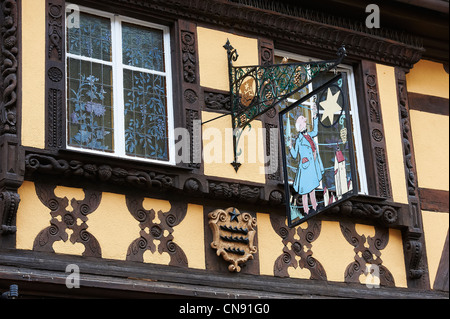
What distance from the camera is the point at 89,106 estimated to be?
31.9 feet

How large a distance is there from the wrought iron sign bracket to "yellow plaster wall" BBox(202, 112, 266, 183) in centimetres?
6

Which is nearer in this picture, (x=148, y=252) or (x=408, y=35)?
(x=148, y=252)

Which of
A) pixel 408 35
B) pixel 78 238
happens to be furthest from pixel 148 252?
pixel 408 35

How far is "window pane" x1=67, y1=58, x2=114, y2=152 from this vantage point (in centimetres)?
958

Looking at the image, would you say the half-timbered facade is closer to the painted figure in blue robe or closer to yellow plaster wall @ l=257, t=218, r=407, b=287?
yellow plaster wall @ l=257, t=218, r=407, b=287

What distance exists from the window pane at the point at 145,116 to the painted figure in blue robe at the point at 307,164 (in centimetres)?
124

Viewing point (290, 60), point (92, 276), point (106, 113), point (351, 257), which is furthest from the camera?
point (290, 60)

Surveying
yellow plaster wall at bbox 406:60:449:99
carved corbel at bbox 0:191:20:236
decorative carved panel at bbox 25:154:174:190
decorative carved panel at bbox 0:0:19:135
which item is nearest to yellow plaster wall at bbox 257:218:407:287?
decorative carved panel at bbox 25:154:174:190

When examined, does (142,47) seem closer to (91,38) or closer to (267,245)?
Result: (91,38)

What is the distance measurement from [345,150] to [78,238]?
2.38m

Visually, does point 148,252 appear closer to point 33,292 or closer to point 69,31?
point 33,292

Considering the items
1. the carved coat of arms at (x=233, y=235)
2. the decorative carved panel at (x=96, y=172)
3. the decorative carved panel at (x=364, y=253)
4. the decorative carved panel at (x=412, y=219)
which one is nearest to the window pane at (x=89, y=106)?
the decorative carved panel at (x=96, y=172)
